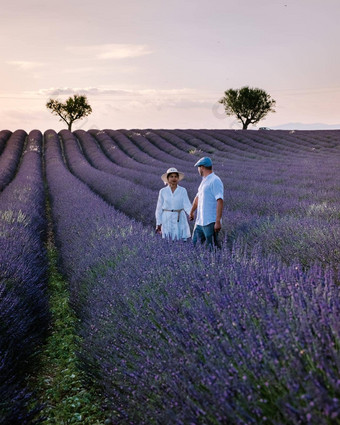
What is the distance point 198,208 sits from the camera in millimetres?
4840

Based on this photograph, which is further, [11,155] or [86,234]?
[11,155]

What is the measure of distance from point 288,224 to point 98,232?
85.4 inches

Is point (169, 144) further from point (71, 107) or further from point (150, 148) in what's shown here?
point (71, 107)

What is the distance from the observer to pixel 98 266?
3.74 m

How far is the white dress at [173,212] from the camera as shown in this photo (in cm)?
516

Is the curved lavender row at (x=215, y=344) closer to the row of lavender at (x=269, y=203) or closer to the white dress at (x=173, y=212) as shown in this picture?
the row of lavender at (x=269, y=203)

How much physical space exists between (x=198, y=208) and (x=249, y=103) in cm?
3773

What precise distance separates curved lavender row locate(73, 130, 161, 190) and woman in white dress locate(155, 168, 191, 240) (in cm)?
511

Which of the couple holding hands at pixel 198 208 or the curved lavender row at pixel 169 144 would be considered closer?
the couple holding hands at pixel 198 208

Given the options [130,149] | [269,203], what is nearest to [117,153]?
Result: [130,149]

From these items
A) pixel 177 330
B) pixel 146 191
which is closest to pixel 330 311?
pixel 177 330

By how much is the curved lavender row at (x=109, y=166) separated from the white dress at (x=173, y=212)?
201 inches

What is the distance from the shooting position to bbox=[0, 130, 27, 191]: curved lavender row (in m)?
15.9

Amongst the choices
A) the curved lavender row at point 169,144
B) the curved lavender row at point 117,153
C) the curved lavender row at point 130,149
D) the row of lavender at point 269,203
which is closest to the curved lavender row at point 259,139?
the curved lavender row at point 169,144
